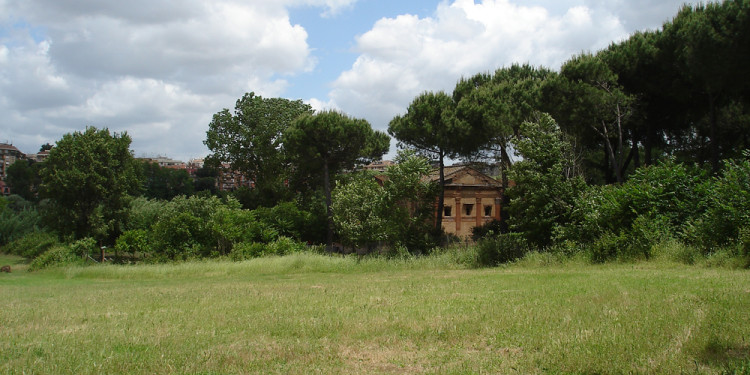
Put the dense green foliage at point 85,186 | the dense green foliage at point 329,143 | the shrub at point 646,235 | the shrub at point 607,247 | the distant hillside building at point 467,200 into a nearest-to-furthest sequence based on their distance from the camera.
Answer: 1. the shrub at point 646,235
2. the shrub at point 607,247
3. the dense green foliage at point 85,186
4. the dense green foliage at point 329,143
5. the distant hillside building at point 467,200

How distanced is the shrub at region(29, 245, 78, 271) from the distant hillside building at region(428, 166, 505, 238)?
85.5 feet

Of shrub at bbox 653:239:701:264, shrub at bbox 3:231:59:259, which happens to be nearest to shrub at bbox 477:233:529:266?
shrub at bbox 653:239:701:264

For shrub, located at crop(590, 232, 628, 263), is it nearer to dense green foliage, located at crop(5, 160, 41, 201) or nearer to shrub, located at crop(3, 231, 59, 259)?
shrub, located at crop(3, 231, 59, 259)

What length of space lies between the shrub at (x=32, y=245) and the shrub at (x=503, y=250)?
27399 mm

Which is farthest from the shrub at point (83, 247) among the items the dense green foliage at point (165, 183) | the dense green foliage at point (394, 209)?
the dense green foliage at point (165, 183)

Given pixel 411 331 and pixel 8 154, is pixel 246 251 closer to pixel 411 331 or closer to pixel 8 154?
pixel 411 331

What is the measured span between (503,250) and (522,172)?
11.2ft

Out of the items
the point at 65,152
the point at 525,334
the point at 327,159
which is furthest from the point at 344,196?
the point at 525,334

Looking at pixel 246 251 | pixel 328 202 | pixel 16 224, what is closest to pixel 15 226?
pixel 16 224

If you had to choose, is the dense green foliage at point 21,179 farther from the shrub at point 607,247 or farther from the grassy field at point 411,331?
the shrub at point 607,247

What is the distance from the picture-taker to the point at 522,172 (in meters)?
21.5

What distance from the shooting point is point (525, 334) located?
6.82m

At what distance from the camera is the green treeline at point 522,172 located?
17.6 m

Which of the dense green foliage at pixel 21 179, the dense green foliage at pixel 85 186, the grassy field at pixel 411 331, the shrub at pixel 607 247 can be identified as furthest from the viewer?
the dense green foliage at pixel 21 179
